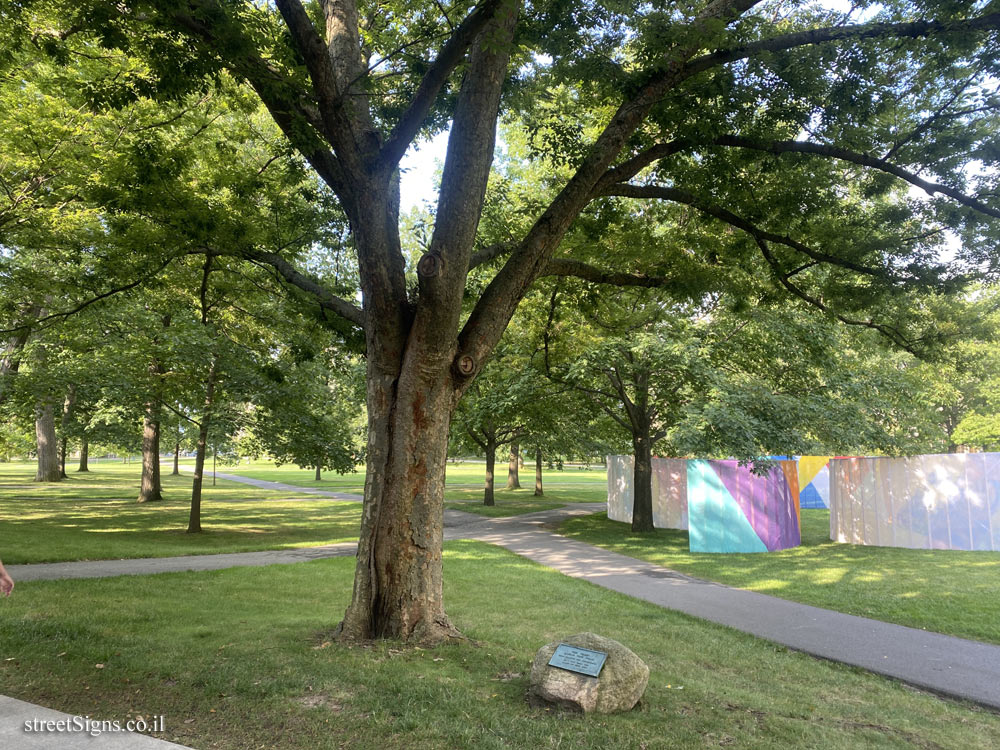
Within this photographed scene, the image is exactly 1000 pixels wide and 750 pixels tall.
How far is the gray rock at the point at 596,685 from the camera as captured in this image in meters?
4.11

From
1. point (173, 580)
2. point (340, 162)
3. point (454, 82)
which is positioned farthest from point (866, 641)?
point (173, 580)

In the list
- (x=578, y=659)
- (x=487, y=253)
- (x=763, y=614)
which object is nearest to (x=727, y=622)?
(x=763, y=614)

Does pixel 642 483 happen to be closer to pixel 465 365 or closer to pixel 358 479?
pixel 465 365

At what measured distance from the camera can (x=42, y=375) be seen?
550 inches

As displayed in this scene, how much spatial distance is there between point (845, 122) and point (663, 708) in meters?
5.89

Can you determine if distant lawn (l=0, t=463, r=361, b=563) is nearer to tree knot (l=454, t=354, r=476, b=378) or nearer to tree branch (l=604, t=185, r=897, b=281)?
tree knot (l=454, t=354, r=476, b=378)

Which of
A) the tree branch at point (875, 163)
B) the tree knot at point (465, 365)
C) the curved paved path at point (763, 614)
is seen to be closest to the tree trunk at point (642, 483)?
the curved paved path at point (763, 614)

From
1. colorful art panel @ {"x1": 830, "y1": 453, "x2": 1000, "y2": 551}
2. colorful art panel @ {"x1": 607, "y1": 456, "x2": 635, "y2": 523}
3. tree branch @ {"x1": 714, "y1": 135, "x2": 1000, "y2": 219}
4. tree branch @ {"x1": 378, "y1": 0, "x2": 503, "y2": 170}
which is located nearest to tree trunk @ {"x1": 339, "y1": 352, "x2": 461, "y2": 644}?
tree branch @ {"x1": 378, "y1": 0, "x2": 503, "y2": 170}

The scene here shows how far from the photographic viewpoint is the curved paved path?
5.96m

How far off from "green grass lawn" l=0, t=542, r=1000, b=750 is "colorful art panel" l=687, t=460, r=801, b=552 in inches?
289

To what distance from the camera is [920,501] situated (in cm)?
1444

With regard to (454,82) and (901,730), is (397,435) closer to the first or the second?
(901,730)

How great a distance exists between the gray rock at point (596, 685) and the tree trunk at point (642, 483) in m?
13.5

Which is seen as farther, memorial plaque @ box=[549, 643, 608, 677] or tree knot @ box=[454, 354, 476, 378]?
tree knot @ box=[454, 354, 476, 378]
